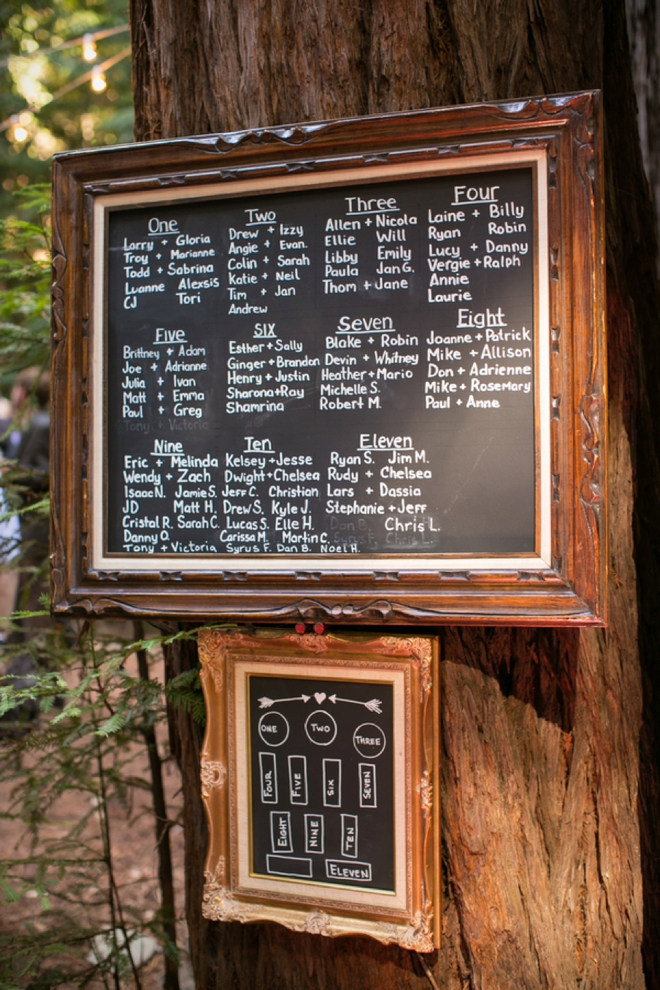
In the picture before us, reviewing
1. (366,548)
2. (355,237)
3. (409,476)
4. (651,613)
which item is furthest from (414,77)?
(651,613)

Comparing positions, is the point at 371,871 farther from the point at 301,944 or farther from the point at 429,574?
the point at 429,574

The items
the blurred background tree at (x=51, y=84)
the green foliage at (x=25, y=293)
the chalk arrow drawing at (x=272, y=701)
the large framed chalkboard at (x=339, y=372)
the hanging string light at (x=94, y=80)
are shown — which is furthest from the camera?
the blurred background tree at (x=51, y=84)

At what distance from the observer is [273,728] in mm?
2111

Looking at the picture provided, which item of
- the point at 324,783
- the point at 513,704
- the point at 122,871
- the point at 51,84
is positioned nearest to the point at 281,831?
the point at 324,783

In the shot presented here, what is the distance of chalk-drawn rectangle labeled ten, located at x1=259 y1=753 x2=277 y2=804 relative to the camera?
6.94ft

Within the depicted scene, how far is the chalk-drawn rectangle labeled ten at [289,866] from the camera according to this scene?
6.86ft

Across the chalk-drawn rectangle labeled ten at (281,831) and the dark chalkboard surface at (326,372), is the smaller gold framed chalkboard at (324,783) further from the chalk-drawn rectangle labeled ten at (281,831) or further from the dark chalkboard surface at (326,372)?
the dark chalkboard surface at (326,372)

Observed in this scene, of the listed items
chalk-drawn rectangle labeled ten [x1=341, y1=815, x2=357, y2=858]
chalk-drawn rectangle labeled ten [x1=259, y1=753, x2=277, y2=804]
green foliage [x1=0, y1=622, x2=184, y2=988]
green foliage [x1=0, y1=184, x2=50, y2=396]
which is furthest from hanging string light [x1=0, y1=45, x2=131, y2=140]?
chalk-drawn rectangle labeled ten [x1=341, y1=815, x2=357, y2=858]

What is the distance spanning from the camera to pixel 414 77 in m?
2.06

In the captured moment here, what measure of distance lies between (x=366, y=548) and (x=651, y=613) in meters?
1.09

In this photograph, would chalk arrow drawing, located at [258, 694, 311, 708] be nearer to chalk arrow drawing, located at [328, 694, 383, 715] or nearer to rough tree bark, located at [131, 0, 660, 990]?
chalk arrow drawing, located at [328, 694, 383, 715]

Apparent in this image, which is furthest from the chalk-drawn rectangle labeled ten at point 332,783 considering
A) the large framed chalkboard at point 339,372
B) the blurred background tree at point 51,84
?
the blurred background tree at point 51,84

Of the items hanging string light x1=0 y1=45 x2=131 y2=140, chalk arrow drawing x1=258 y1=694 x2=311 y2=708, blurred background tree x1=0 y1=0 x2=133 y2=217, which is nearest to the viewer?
chalk arrow drawing x1=258 y1=694 x2=311 y2=708

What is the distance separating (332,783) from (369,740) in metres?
0.18
